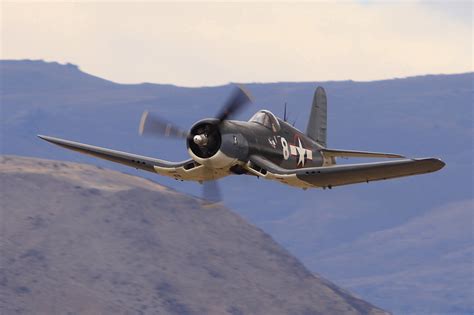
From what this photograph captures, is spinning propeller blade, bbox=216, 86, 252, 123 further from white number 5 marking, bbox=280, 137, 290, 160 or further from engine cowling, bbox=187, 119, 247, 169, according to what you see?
white number 5 marking, bbox=280, 137, 290, 160

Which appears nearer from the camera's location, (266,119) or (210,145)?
(210,145)

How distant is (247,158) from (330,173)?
291cm

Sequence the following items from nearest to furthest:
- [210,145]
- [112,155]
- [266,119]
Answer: [210,145] < [266,119] < [112,155]

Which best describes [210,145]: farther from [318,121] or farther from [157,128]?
[318,121]

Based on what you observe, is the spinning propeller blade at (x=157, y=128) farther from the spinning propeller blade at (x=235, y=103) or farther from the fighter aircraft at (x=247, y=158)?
the spinning propeller blade at (x=235, y=103)

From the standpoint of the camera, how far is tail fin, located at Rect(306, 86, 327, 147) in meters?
59.2

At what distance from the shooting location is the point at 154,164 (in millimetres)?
49375

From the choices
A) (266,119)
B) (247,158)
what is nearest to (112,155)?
(266,119)

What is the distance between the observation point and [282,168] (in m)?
48.6

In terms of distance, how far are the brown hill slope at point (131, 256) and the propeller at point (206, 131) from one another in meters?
111

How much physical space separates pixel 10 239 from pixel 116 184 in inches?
1142

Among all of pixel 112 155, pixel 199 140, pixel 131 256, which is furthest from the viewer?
pixel 131 256

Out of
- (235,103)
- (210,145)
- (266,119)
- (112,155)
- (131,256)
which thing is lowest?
(131,256)

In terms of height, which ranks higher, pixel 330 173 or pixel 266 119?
pixel 266 119
